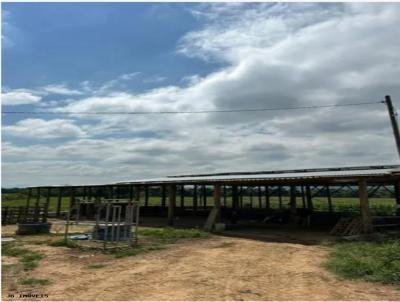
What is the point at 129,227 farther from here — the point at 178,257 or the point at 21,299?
the point at 21,299

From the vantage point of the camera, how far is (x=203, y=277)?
377 inches

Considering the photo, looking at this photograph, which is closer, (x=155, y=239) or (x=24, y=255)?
(x=24, y=255)

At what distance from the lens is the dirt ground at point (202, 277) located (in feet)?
26.3

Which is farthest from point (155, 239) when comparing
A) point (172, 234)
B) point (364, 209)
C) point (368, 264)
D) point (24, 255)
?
point (368, 264)

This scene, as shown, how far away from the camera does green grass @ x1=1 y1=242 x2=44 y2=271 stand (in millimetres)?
11455

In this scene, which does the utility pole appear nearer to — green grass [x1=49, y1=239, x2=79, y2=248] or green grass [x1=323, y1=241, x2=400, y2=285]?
green grass [x1=323, y1=241, x2=400, y2=285]

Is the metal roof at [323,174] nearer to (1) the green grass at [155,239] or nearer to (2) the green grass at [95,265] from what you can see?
(1) the green grass at [155,239]

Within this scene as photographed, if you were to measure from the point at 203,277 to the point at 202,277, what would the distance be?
26 millimetres

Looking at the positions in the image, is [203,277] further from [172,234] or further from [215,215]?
[215,215]

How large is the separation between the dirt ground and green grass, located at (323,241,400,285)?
43cm

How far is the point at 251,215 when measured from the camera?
29.3 m

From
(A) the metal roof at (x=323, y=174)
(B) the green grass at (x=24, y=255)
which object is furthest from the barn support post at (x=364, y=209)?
(B) the green grass at (x=24, y=255)

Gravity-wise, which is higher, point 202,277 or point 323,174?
point 323,174

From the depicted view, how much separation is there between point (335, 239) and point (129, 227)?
8501 millimetres
